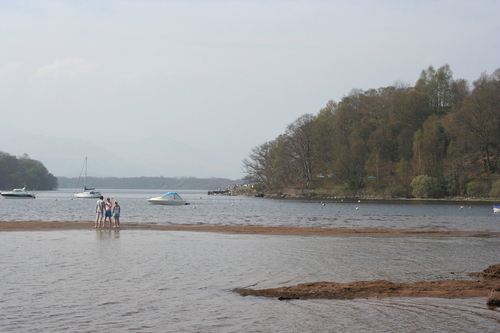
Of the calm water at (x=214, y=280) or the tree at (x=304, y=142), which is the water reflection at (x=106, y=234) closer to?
the calm water at (x=214, y=280)

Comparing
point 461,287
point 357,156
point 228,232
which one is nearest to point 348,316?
point 461,287

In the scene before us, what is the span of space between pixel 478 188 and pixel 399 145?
1270 inches

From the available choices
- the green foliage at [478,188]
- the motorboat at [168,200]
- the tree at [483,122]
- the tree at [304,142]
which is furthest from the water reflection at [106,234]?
the tree at [304,142]

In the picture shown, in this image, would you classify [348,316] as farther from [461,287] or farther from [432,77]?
[432,77]

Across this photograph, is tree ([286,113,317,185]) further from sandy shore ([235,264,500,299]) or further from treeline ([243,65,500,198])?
sandy shore ([235,264,500,299])

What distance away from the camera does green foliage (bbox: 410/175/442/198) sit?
12550cm

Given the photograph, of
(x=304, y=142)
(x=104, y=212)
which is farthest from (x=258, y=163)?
(x=104, y=212)

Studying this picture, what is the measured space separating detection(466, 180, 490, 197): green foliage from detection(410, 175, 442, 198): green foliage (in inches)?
303

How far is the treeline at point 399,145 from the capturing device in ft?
404

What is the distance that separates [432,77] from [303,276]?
16483cm

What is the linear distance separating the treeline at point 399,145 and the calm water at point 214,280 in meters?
99.2

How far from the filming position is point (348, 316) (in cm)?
1309

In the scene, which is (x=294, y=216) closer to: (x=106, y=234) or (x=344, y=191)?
(x=106, y=234)

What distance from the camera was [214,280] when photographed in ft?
59.6
